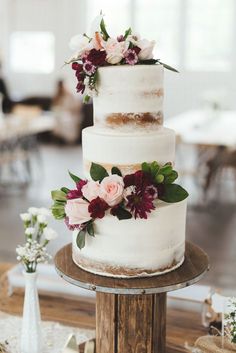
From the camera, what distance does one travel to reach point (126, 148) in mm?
1811

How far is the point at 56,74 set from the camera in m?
10.3

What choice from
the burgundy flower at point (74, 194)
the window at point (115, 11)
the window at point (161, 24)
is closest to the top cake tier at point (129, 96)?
the burgundy flower at point (74, 194)

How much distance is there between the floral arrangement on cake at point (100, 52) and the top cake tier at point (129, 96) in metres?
0.02

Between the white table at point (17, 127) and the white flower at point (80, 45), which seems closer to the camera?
the white flower at point (80, 45)

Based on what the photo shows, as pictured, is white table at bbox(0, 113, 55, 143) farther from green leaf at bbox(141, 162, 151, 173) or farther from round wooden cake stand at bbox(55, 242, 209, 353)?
green leaf at bbox(141, 162, 151, 173)

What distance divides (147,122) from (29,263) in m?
0.67

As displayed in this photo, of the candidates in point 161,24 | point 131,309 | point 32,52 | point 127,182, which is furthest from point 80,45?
point 32,52

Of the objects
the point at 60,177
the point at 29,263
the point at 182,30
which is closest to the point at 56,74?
the point at 182,30

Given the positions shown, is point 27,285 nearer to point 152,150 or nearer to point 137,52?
point 152,150

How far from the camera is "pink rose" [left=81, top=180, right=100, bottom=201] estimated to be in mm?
1776

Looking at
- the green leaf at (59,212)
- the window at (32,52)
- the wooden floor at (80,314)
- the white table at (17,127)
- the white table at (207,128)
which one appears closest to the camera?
the green leaf at (59,212)

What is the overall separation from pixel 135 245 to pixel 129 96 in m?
0.47

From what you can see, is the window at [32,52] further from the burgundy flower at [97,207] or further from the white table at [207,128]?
the burgundy flower at [97,207]

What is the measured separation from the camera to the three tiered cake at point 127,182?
1776 mm
